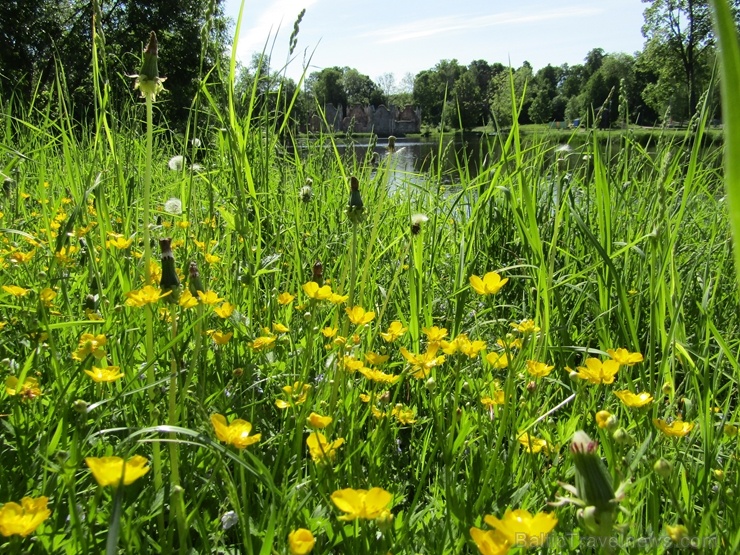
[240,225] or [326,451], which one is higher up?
[240,225]

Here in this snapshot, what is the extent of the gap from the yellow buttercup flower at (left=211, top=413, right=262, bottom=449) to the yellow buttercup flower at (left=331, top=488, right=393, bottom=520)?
141mm

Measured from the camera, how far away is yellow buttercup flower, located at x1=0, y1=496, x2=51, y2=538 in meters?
0.62

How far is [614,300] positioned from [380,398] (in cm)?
106

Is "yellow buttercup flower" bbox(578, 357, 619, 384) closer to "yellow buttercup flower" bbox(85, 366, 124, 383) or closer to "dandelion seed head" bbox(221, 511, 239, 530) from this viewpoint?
"dandelion seed head" bbox(221, 511, 239, 530)

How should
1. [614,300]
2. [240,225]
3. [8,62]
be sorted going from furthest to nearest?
[8,62], [614,300], [240,225]

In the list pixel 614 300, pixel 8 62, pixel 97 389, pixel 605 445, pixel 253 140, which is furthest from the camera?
pixel 8 62

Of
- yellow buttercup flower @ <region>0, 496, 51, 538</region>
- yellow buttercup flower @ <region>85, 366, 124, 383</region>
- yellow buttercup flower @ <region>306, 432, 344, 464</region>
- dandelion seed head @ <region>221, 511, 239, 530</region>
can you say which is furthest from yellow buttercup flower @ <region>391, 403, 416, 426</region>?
yellow buttercup flower @ <region>0, 496, 51, 538</region>

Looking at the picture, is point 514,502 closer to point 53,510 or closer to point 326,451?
point 326,451

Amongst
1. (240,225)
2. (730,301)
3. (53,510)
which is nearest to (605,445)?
(53,510)

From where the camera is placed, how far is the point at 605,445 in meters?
0.99

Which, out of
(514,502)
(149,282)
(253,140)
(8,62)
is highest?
(8,62)

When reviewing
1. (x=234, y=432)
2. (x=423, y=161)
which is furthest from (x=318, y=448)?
(x=423, y=161)

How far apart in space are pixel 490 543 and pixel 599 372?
54cm

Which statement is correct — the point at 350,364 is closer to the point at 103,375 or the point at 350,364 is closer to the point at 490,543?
the point at 103,375
